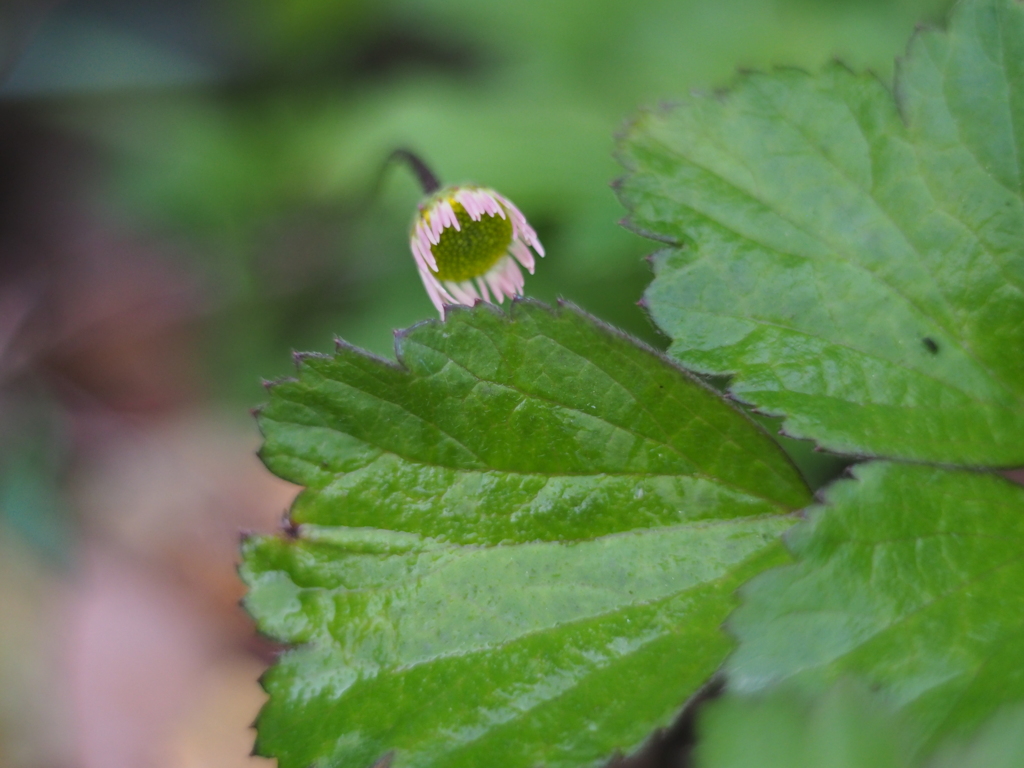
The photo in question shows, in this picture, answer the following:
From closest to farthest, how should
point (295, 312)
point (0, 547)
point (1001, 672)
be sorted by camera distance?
point (1001, 672) → point (0, 547) → point (295, 312)

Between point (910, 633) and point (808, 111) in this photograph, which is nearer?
point (910, 633)

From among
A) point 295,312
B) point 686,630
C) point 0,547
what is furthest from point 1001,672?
point 0,547

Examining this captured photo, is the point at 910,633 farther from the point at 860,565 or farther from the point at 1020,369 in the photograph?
the point at 1020,369

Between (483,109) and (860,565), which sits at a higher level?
(483,109)

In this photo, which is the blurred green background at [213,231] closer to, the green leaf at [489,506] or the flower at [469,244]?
the flower at [469,244]

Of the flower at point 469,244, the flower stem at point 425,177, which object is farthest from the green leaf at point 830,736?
the flower stem at point 425,177

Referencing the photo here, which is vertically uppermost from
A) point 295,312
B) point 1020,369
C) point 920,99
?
point 295,312

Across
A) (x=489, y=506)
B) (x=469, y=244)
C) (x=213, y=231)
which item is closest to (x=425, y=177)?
(x=469, y=244)

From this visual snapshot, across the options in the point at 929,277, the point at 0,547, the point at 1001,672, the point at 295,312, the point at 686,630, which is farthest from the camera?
the point at 295,312
